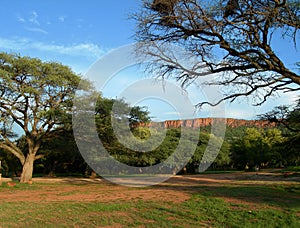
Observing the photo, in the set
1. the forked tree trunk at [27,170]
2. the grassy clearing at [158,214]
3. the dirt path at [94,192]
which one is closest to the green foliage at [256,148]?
the dirt path at [94,192]

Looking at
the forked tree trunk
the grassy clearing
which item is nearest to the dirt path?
the grassy clearing

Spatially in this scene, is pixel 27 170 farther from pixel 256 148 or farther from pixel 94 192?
pixel 256 148

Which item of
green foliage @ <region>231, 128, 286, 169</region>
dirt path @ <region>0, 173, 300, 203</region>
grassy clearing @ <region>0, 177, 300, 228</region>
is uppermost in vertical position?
green foliage @ <region>231, 128, 286, 169</region>

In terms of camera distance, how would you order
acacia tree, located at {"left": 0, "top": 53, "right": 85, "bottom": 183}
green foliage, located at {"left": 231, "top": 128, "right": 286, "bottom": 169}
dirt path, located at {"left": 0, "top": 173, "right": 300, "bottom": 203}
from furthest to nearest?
green foliage, located at {"left": 231, "top": 128, "right": 286, "bottom": 169}
acacia tree, located at {"left": 0, "top": 53, "right": 85, "bottom": 183}
dirt path, located at {"left": 0, "top": 173, "right": 300, "bottom": 203}

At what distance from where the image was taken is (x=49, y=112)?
18688 mm

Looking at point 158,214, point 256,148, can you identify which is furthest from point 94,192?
point 256,148

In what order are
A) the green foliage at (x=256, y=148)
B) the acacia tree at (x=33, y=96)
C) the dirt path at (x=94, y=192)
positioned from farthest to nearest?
1. the green foliage at (x=256, y=148)
2. the acacia tree at (x=33, y=96)
3. the dirt path at (x=94, y=192)

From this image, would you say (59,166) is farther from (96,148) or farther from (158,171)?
(96,148)

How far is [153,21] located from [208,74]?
6.43ft

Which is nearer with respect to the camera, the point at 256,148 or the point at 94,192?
the point at 94,192

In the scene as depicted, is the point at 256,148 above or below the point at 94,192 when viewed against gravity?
above

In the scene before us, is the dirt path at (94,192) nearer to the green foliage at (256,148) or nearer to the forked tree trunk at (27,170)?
the forked tree trunk at (27,170)

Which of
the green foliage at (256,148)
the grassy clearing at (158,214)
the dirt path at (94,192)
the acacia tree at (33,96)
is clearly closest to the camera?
the grassy clearing at (158,214)

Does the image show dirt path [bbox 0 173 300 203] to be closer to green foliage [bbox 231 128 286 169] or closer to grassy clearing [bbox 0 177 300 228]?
grassy clearing [bbox 0 177 300 228]
